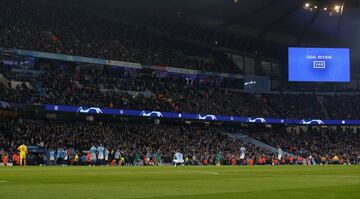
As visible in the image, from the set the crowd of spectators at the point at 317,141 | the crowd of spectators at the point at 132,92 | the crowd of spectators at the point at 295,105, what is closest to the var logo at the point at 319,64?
the crowd of spectators at the point at 295,105

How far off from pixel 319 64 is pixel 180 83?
16.8 meters

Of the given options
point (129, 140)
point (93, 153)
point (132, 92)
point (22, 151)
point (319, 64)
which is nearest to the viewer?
point (22, 151)

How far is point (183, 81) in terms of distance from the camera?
230ft

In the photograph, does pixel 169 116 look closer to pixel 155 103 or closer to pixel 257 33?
pixel 155 103

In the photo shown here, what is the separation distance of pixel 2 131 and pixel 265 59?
146 ft

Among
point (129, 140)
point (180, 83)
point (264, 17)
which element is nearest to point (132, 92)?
point (129, 140)

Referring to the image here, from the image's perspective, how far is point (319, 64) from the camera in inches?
2643

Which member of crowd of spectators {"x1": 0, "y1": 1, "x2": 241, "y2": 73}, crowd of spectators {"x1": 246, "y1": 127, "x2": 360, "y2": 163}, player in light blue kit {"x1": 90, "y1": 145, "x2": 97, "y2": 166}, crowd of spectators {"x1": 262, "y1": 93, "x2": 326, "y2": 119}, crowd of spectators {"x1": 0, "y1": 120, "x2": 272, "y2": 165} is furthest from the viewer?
crowd of spectators {"x1": 262, "y1": 93, "x2": 326, "y2": 119}

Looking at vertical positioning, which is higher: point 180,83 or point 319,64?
point 319,64

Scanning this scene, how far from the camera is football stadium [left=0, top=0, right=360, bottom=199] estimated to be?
4881 centimetres

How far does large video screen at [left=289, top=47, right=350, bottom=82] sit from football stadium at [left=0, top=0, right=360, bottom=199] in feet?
0.39

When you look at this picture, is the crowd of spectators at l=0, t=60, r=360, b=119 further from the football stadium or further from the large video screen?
the large video screen

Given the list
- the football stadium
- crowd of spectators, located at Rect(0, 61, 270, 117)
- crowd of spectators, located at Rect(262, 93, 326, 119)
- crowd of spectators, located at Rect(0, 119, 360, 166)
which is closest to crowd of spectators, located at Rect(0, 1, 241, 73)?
the football stadium

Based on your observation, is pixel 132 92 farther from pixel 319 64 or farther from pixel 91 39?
pixel 319 64
